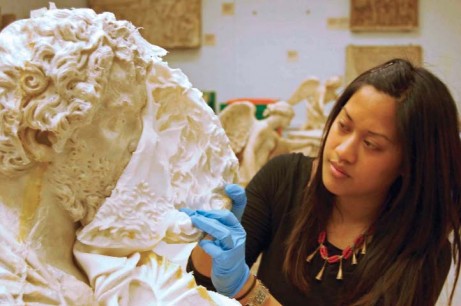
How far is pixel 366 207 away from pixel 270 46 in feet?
12.5

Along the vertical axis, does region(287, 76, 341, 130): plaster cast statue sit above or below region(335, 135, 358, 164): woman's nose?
below

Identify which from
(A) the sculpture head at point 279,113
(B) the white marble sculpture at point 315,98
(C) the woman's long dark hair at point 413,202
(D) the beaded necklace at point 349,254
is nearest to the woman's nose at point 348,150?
(C) the woman's long dark hair at point 413,202

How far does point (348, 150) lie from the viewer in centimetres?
146

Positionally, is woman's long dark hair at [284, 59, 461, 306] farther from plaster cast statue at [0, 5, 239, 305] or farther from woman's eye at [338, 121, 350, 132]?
plaster cast statue at [0, 5, 239, 305]

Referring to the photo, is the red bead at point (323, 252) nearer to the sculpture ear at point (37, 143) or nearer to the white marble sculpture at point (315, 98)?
the sculpture ear at point (37, 143)

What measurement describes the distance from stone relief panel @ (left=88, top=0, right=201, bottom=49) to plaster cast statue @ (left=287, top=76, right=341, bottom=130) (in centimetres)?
112

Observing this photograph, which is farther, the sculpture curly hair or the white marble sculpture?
the white marble sculpture

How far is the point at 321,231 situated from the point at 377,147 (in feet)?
1.15

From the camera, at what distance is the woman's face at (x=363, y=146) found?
145 cm

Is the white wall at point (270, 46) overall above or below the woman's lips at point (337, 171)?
above

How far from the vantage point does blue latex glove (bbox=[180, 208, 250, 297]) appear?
110 centimetres

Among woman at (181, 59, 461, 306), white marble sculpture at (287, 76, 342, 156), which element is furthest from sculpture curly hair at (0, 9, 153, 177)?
white marble sculpture at (287, 76, 342, 156)

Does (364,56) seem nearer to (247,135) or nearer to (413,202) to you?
(247,135)

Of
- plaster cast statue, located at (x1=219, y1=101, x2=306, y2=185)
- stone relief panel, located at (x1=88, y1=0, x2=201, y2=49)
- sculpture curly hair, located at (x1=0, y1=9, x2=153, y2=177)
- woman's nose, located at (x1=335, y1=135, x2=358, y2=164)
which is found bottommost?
plaster cast statue, located at (x1=219, y1=101, x2=306, y2=185)
